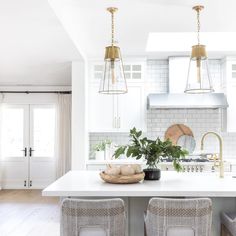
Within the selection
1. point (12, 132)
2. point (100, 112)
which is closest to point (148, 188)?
point (100, 112)

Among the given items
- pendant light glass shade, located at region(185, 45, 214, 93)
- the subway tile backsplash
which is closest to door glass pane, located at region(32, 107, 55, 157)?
the subway tile backsplash

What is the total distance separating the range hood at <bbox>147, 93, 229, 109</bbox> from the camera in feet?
17.6

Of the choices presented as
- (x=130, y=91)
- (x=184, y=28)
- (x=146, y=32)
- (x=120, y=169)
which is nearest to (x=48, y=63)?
(x=130, y=91)

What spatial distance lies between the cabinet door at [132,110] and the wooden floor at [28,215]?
185 centimetres

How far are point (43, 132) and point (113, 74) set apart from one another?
17.0 ft

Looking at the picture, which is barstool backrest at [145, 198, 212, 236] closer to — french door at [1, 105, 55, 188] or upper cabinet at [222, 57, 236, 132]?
upper cabinet at [222, 57, 236, 132]

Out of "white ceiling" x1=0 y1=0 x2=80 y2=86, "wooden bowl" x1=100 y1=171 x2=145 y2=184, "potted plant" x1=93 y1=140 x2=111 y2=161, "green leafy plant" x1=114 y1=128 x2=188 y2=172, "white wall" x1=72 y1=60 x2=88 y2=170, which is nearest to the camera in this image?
"wooden bowl" x1=100 y1=171 x2=145 y2=184

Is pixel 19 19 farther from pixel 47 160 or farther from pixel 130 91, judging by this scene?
pixel 47 160

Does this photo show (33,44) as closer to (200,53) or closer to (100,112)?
(100,112)

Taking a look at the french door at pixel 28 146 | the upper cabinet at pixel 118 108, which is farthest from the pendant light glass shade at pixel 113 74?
the french door at pixel 28 146

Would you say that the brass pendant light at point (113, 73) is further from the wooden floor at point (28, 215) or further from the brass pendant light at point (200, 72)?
the wooden floor at point (28, 215)

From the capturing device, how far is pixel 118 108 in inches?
223

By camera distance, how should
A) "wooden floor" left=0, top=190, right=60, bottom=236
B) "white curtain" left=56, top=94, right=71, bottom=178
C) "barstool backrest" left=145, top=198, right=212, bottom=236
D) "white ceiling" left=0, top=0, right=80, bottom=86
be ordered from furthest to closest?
"white curtain" left=56, top=94, right=71, bottom=178, "wooden floor" left=0, top=190, right=60, bottom=236, "white ceiling" left=0, top=0, right=80, bottom=86, "barstool backrest" left=145, top=198, right=212, bottom=236

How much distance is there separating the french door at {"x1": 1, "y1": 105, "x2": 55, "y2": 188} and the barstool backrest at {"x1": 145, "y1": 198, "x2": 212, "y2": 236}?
235 inches
